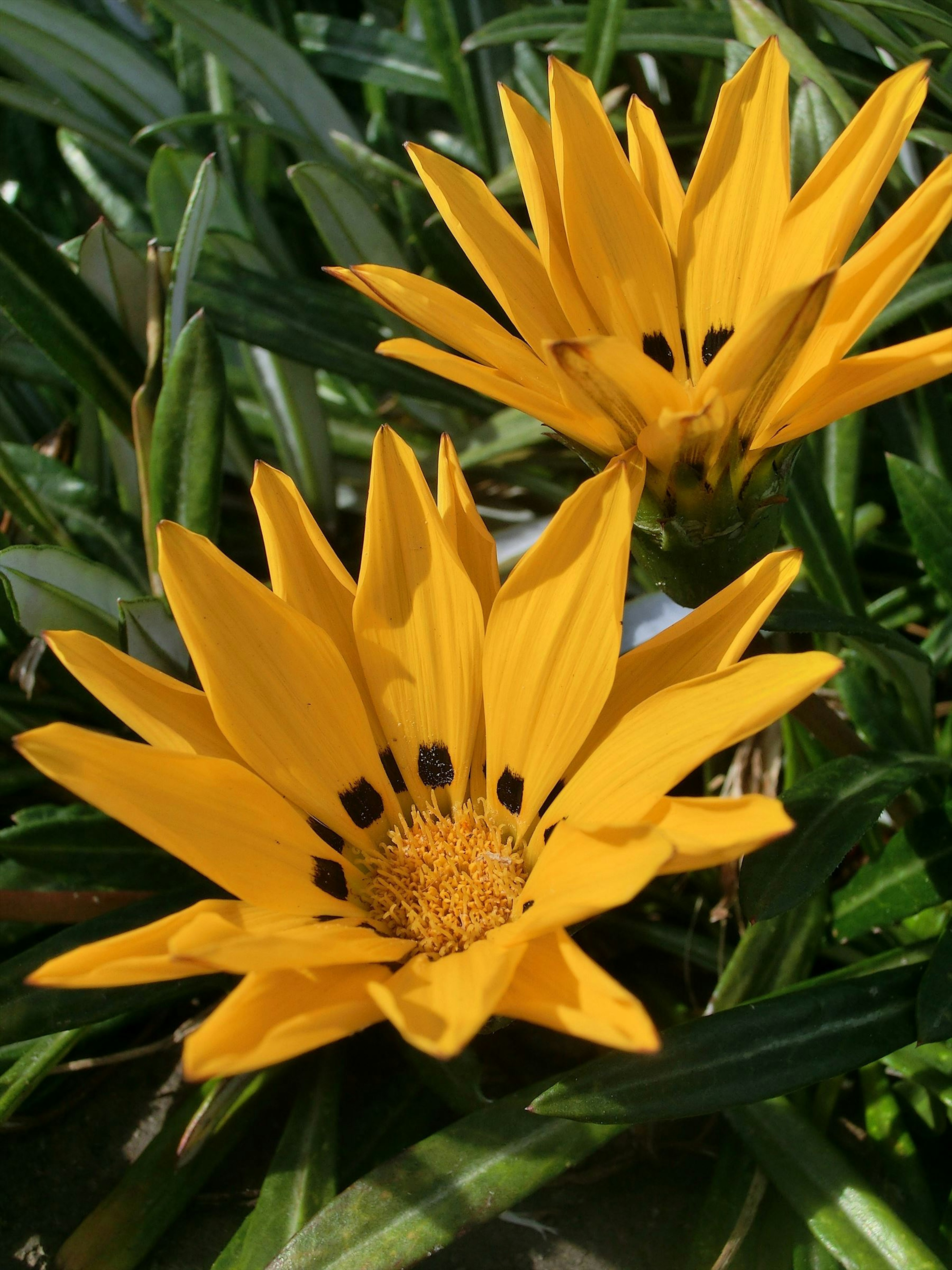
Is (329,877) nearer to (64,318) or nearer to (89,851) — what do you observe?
(89,851)

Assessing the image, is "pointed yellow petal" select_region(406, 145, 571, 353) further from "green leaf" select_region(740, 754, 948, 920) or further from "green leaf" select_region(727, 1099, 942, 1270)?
"green leaf" select_region(727, 1099, 942, 1270)

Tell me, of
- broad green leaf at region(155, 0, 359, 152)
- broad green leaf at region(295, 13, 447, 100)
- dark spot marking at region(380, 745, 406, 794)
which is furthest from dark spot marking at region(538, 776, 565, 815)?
broad green leaf at region(295, 13, 447, 100)

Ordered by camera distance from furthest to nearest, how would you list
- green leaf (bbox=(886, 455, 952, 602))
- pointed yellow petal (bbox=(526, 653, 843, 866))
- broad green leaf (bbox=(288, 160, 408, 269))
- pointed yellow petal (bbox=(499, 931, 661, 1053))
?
broad green leaf (bbox=(288, 160, 408, 269))
green leaf (bbox=(886, 455, 952, 602))
pointed yellow petal (bbox=(526, 653, 843, 866))
pointed yellow petal (bbox=(499, 931, 661, 1053))

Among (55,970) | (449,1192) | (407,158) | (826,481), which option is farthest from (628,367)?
(407,158)

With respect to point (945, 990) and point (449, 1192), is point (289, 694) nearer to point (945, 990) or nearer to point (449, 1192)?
point (449, 1192)

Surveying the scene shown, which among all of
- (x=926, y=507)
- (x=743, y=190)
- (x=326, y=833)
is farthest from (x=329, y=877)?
(x=926, y=507)
